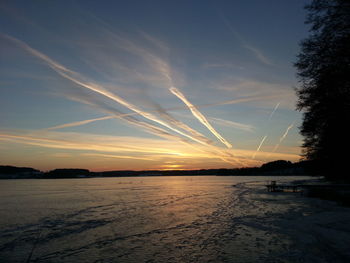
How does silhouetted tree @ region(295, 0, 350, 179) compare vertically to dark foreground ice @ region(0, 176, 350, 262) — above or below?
above

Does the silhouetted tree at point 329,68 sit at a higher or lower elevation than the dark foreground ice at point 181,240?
higher

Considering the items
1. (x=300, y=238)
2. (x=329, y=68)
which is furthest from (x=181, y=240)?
(x=329, y=68)

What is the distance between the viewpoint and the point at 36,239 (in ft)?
52.2

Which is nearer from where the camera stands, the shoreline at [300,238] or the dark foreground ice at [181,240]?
the shoreline at [300,238]

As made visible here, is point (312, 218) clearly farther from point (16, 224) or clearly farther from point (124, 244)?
point (16, 224)

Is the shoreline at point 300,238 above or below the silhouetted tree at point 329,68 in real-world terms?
below

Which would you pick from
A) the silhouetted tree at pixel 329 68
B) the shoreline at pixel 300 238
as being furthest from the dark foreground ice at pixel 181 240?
the silhouetted tree at pixel 329 68

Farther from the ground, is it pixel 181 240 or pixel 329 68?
pixel 329 68

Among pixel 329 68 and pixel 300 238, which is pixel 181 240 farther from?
pixel 329 68

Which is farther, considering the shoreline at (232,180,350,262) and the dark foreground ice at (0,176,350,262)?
the dark foreground ice at (0,176,350,262)

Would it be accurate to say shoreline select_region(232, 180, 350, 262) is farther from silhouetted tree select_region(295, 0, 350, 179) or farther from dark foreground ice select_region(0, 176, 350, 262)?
silhouetted tree select_region(295, 0, 350, 179)

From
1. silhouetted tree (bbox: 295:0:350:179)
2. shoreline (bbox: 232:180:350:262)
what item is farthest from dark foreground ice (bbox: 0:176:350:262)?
silhouetted tree (bbox: 295:0:350:179)

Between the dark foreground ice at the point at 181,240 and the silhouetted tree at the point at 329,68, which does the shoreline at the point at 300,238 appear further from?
the silhouetted tree at the point at 329,68

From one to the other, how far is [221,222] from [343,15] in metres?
16.9
